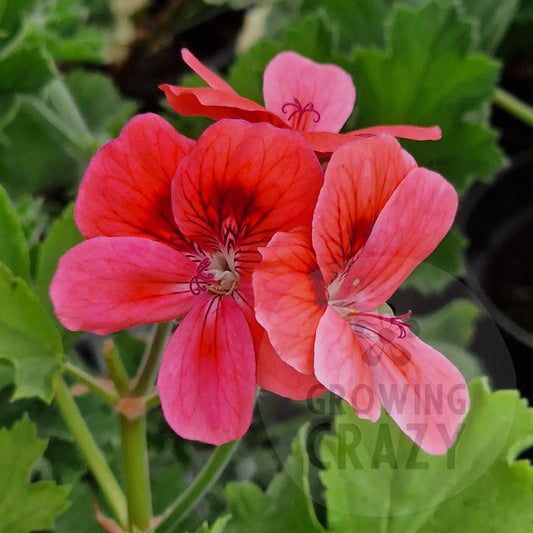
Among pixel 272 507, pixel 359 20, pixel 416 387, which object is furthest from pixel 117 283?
pixel 359 20

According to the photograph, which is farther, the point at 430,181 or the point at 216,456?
the point at 216,456

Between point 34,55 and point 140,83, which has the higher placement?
point 34,55

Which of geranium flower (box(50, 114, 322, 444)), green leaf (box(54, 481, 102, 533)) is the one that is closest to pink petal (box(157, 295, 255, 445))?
geranium flower (box(50, 114, 322, 444))

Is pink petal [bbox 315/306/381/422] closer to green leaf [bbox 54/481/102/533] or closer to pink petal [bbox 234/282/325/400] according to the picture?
pink petal [bbox 234/282/325/400]

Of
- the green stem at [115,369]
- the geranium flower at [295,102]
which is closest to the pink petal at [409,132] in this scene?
the geranium flower at [295,102]

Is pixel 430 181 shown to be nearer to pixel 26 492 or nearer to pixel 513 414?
pixel 513 414

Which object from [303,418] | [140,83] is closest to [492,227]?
[303,418]

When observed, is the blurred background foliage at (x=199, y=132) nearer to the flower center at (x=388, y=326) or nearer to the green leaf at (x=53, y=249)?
the green leaf at (x=53, y=249)
